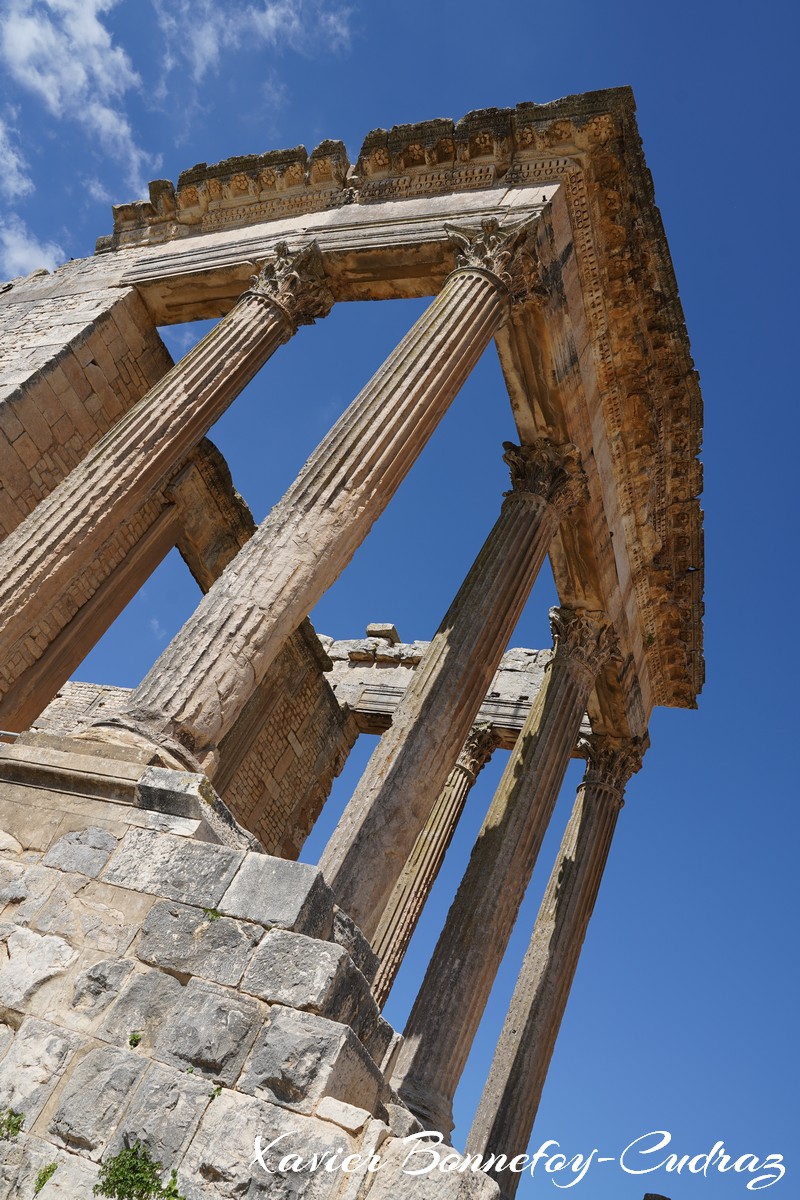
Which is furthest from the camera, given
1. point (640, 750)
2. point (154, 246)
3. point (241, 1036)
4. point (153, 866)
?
point (640, 750)

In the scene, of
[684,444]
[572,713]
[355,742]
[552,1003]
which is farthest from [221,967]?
[355,742]

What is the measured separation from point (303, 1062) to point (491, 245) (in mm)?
8693

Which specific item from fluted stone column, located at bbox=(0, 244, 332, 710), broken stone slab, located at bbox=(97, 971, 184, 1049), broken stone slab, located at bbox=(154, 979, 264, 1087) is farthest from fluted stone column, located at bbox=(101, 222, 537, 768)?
broken stone slab, located at bbox=(154, 979, 264, 1087)

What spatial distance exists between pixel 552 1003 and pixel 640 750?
4520mm

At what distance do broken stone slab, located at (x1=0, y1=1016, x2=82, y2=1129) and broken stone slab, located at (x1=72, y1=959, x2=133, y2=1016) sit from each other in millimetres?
138

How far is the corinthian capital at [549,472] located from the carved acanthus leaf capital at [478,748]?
5157mm

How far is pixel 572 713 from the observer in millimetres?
12305

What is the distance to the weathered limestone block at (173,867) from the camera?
454cm

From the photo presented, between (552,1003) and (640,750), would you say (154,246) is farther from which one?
(552,1003)

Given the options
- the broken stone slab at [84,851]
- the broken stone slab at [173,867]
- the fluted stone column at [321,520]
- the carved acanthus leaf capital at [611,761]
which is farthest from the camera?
the carved acanthus leaf capital at [611,761]

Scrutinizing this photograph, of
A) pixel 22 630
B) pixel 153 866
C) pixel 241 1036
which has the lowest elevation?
pixel 241 1036

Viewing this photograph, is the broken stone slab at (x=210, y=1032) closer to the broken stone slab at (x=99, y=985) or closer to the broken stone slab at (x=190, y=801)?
the broken stone slab at (x=99, y=985)

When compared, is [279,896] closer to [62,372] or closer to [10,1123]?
[10,1123]

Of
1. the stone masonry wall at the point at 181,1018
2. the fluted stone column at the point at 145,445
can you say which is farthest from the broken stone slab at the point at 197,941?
the fluted stone column at the point at 145,445
